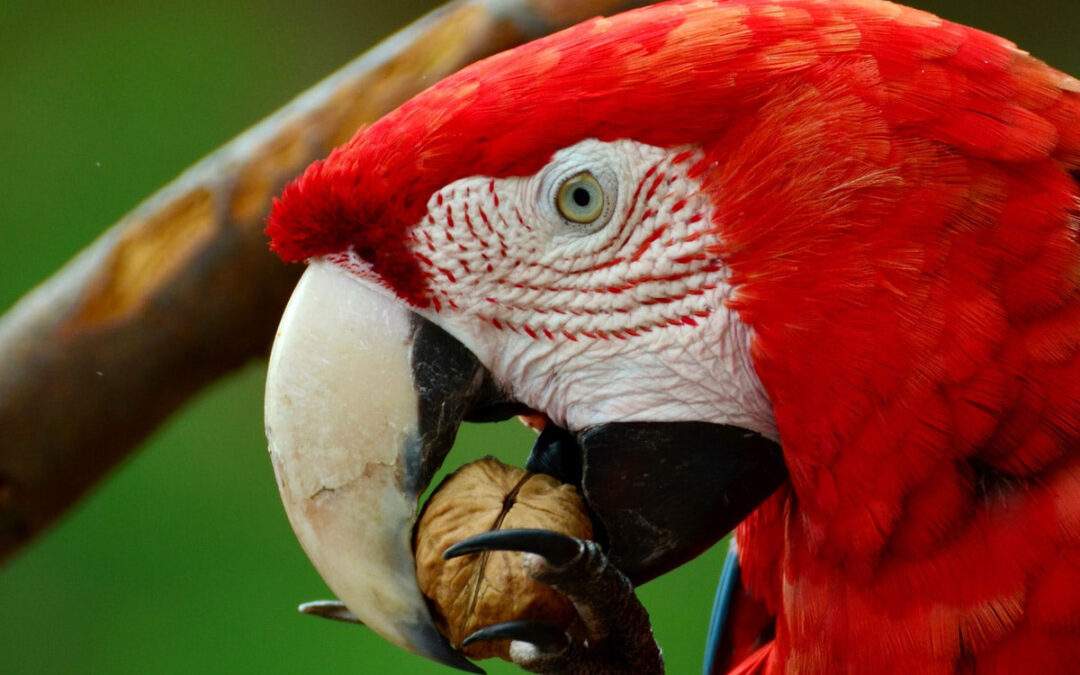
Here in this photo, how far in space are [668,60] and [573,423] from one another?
33cm

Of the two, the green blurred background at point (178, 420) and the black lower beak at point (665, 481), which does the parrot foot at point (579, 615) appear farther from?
the green blurred background at point (178, 420)

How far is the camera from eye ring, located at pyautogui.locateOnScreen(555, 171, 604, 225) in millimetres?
1000

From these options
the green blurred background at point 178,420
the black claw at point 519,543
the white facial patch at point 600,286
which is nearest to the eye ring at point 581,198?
the white facial patch at point 600,286

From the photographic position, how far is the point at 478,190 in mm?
1003

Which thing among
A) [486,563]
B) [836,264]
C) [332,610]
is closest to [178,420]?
[332,610]

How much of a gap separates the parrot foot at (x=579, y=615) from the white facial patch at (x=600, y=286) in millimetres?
130

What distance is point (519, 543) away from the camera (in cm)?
97

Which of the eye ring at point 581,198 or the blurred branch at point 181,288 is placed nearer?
the eye ring at point 581,198

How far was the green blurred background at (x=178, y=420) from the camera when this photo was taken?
10.4 ft

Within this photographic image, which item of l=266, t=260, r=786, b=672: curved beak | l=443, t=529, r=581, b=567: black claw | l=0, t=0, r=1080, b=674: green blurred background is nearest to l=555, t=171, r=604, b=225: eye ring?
l=266, t=260, r=786, b=672: curved beak

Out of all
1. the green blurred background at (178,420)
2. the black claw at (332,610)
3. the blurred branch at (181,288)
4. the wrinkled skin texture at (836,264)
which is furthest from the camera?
the green blurred background at (178,420)

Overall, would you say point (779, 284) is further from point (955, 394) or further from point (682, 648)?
Answer: point (682, 648)

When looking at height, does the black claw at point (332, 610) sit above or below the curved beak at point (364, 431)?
below

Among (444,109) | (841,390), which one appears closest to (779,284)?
(841,390)
